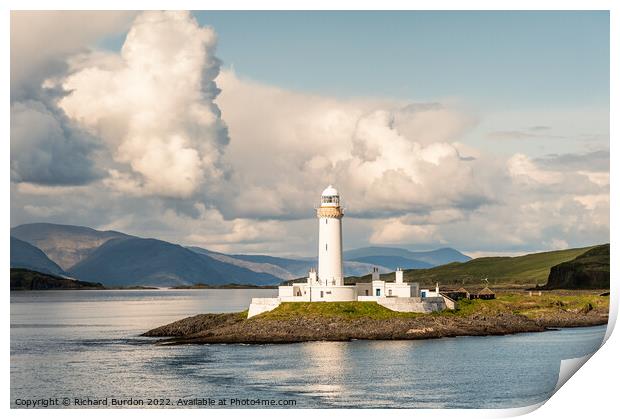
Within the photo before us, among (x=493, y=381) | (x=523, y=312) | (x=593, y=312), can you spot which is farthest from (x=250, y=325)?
(x=593, y=312)

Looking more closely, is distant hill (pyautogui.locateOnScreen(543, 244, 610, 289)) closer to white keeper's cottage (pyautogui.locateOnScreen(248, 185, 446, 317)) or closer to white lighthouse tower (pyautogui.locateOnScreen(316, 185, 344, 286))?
white keeper's cottage (pyautogui.locateOnScreen(248, 185, 446, 317))

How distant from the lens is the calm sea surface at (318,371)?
58500 millimetres

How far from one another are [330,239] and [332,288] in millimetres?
4464

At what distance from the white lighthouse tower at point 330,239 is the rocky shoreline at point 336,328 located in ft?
19.5

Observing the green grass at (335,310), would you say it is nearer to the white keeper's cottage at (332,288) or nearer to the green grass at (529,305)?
the white keeper's cottage at (332,288)

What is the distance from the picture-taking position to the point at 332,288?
3361 inches

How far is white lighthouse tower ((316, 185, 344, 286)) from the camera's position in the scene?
86.8 m

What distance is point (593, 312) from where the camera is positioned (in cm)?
10631

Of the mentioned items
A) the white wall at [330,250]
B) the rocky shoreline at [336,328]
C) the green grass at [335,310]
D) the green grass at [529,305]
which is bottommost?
the rocky shoreline at [336,328]

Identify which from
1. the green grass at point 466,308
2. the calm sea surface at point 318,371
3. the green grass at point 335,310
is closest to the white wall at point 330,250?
the green grass at point 335,310

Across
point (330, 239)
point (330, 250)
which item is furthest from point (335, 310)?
point (330, 239)

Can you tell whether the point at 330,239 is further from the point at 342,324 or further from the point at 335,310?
the point at 342,324

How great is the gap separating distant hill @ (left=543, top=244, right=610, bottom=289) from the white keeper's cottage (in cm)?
8098
